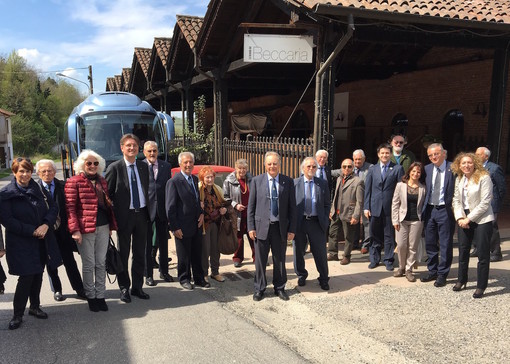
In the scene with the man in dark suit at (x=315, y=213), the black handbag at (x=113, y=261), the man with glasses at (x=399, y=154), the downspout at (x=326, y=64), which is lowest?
the black handbag at (x=113, y=261)

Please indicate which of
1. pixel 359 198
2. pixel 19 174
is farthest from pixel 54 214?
pixel 359 198

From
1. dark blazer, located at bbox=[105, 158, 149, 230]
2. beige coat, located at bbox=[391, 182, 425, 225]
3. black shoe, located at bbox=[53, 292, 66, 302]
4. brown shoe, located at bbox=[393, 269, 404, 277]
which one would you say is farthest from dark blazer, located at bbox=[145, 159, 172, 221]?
brown shoe, located at bbox=[393, 269, 404, 277]

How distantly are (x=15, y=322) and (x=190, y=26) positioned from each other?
1060 centimetres

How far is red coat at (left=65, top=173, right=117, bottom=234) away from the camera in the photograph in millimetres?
4309

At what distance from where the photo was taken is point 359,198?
627 centimetres

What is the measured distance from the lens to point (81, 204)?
14.3ft

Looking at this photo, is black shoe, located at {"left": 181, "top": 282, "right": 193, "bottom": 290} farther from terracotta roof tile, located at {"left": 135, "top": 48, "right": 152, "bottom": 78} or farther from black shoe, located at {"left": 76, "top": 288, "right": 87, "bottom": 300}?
terracotta roof tile, located at {"left": 135, "top": 48, "right": 152, "bottom": 78}

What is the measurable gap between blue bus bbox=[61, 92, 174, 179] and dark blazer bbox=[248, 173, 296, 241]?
5628 mm

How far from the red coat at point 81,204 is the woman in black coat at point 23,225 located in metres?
0.24

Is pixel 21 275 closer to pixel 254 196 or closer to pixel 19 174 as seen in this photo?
pixel 19 174

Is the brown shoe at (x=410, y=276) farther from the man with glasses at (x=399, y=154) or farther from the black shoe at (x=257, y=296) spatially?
the black shoe at (x=257, y=296)

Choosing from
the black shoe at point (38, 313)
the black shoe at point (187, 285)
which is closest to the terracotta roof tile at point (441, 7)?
the black shoe at point (187, 285)

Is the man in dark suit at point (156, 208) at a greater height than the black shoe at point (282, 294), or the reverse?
the man in dark suit at point (156, 208)

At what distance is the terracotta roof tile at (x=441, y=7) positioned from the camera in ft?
20.6
